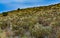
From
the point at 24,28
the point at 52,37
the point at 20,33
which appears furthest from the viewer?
the point at 24,28

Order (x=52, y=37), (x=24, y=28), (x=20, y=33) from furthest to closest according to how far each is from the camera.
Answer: (x=24, y=28)
(x=20, y=33)
(x=52, y=37)

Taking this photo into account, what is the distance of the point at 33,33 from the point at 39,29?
0.38 m

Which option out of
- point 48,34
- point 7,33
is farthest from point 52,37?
point 7,33

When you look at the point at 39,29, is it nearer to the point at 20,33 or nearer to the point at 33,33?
the point at 33,33

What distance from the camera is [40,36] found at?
10.7 meters

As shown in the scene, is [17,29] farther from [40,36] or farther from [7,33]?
[40,36]

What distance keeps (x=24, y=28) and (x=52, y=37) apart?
2.39 m

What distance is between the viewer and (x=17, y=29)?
1235 cm

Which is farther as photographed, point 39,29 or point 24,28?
point 24,28

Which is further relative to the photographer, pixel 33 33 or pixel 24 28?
pixel 24 28

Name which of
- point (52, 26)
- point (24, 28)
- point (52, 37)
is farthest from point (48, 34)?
point (24, 28)

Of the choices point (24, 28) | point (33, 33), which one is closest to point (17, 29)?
point (24, 28)

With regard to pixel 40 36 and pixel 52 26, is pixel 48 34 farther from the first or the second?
pixel 52 26

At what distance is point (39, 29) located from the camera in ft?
36.2
